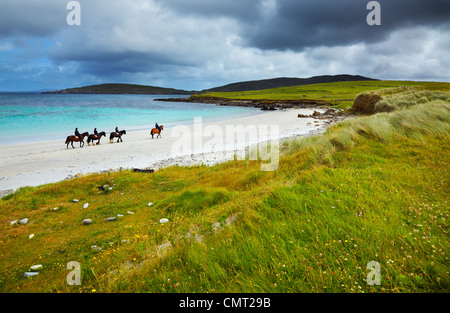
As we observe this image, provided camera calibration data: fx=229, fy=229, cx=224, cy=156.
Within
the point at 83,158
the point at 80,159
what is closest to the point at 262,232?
the point at 80,159

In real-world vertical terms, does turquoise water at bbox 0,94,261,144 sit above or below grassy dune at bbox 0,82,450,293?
above

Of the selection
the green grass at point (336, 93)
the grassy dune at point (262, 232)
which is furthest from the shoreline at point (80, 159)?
the green grass at point (336, 93)

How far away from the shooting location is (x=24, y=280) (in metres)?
4.73

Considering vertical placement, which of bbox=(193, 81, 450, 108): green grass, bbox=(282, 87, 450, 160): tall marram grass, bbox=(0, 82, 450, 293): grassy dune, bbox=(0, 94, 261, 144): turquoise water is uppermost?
bbox=(193, 81, 450, 108): green grass

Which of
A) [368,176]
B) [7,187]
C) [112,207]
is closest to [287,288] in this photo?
[368,176]

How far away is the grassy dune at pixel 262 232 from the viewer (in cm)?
320

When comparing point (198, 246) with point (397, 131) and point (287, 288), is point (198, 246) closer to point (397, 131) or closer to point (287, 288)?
point (287, 288)

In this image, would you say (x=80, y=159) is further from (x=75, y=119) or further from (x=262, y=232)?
(x=75, y=119)

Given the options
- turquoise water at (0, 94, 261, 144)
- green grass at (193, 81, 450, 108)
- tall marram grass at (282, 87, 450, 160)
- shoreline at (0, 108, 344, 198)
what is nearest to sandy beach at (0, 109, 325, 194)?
shoreline at (0, 108, 344, 198)

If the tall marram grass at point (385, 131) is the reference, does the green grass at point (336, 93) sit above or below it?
above

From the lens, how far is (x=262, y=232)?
171 inches

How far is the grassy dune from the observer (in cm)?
320

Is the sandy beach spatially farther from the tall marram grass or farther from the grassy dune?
the tall marram grass

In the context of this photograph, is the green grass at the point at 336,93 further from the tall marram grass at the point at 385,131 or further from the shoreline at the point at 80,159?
the shoreline at the point at 80,159
